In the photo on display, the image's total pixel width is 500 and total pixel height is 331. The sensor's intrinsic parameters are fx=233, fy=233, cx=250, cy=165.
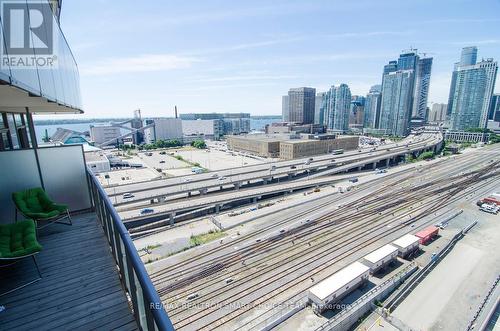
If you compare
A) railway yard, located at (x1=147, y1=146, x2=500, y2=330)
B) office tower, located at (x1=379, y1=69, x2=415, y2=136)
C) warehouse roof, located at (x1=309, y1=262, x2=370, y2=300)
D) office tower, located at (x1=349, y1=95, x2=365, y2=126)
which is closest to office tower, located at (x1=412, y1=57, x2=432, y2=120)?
office tower, located at (x1=349, y1=95, x2=365, y2=126)

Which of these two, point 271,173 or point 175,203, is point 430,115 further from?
point 175,203

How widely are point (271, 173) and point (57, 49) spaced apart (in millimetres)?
25173

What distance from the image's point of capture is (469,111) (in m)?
73.2

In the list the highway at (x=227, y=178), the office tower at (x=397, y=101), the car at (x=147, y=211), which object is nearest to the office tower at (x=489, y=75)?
the office tower at (x=397, y=101)

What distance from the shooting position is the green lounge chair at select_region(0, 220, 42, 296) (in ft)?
8.34

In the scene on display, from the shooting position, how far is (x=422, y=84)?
314 feet

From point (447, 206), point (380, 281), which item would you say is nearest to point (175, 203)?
point (380, 281)

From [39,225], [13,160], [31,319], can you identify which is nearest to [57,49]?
[13,160]

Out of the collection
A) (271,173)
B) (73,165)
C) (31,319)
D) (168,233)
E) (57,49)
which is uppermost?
(57,49)

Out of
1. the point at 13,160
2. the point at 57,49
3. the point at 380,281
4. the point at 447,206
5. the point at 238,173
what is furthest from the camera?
the point at 238,173

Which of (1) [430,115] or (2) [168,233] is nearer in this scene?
(2) [168,233]

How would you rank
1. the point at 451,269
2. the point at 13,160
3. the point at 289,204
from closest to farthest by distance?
the point at 13,160
the point at 451,269
the point at 289,204

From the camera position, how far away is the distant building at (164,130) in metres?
71.8

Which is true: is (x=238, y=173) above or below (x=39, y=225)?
below
